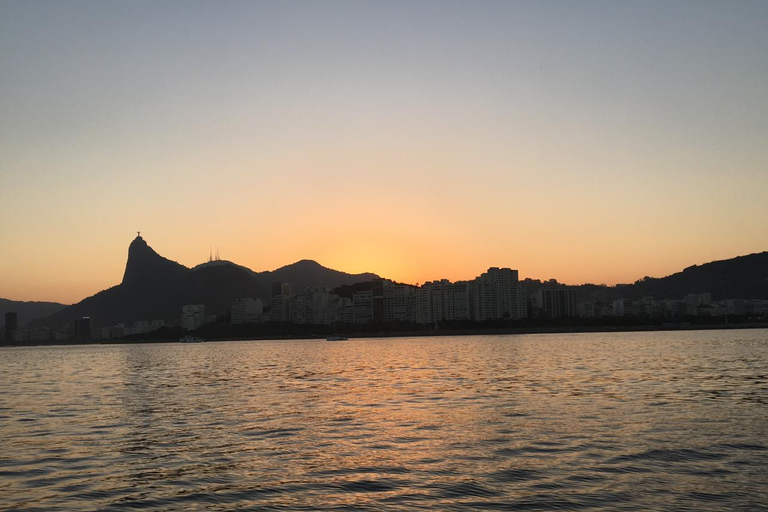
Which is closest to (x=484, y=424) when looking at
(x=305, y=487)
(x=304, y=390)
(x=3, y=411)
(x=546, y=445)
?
(x=546, y=445)

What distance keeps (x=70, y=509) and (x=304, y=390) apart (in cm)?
3317

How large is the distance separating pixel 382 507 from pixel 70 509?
809cm

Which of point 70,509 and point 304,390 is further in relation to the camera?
point 304,390

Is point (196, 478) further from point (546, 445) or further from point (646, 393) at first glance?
point (646, 393)

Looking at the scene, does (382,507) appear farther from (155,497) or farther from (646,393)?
(646,393)

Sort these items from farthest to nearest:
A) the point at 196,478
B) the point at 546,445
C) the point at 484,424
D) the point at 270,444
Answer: the point at 484,424
the point at 270,444
the point at 546,445
the point at 196,478

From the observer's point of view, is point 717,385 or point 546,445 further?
point 717,385

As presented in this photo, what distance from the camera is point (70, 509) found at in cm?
1725

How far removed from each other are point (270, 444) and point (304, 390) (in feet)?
79.1

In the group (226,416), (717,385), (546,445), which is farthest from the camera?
(717,385)

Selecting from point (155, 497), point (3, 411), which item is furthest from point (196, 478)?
point (3, 411)

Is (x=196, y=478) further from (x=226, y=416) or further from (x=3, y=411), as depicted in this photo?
(x=3, y=411)

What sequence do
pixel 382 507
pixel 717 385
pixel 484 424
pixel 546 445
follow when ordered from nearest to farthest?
pixel 382 507
pixel 546 445
pixel 484 424
pixel 717 385

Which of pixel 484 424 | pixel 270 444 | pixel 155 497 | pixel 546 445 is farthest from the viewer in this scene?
pixel 484 424
